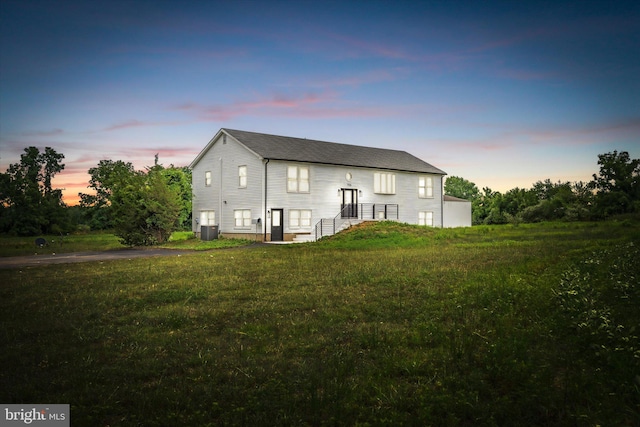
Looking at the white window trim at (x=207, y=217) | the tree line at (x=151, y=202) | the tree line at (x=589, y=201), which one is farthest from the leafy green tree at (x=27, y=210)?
the tree line at (x=589, y=201)

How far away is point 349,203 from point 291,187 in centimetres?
567

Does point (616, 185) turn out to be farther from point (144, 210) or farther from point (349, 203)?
point (144, 210)

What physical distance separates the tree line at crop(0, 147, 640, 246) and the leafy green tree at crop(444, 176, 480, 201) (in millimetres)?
23702

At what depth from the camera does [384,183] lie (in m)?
40.8

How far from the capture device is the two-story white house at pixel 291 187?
3412cm

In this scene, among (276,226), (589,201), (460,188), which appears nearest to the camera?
(276,226)

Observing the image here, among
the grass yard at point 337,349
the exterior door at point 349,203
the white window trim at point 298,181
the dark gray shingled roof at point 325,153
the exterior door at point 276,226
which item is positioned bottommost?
the grass yard at point 337,349

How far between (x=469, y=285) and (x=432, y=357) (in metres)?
4.79

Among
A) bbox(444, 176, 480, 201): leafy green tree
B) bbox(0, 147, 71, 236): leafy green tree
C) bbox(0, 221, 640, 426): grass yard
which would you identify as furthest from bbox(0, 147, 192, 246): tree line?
bbox(444, 176, 480, 201): leafy green tree

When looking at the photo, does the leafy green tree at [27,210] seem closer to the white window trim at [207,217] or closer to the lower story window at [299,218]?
the white window trim at [207,217]

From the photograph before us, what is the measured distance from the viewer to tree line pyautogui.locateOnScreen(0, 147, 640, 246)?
29094 millimetres

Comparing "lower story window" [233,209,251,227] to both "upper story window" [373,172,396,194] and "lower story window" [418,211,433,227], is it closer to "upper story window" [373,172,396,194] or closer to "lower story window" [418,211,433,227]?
"upper story window" [373,172,396,194]

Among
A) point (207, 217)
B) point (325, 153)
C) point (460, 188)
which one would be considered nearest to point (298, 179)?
point (325, 153)

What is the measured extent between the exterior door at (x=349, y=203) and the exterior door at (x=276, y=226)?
5497 millimetres
